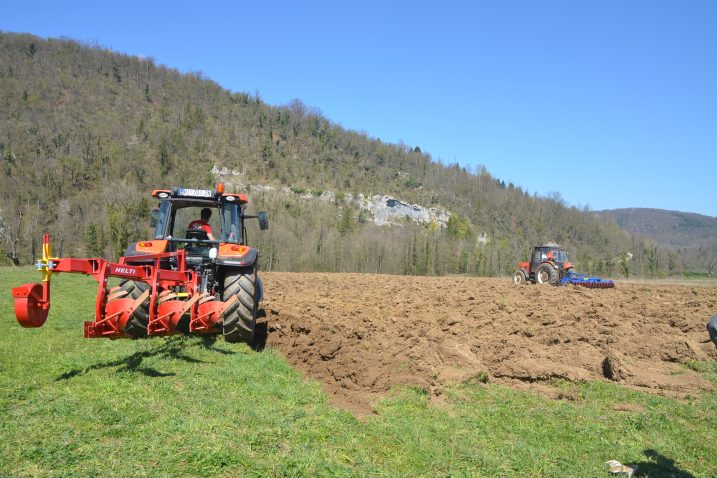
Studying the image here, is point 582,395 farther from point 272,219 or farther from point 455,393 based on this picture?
point 272,219

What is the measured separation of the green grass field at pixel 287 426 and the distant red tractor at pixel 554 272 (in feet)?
51.3

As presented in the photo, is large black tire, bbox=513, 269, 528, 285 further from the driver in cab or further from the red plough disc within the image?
the red plough disc

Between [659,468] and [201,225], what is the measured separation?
22.5ft

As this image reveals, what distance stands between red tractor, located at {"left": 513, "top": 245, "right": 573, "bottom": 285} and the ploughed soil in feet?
32.4

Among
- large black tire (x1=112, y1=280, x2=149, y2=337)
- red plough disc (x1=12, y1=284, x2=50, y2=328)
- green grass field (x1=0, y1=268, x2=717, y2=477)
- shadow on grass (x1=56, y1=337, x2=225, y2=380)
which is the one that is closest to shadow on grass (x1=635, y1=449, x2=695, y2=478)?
green grass field (x1=0, y1=268, x2=717, y2=477)

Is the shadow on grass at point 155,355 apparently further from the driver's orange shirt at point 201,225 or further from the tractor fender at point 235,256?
the driver's orange shirt at point 201,225

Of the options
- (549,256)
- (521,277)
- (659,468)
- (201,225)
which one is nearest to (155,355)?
(201,225)

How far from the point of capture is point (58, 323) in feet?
29.2

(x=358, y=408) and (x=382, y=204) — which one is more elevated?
(x=382, y=204)

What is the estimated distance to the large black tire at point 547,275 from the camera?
70.6ft

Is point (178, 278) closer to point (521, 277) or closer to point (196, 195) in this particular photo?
point (196, 195)

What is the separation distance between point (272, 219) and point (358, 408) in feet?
202

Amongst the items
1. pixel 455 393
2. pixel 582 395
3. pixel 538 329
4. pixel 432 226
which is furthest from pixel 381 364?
pixel 432 226

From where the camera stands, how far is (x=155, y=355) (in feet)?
21.4
